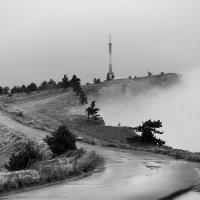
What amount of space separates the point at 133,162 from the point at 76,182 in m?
8.56

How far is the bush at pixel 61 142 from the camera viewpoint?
2884cm

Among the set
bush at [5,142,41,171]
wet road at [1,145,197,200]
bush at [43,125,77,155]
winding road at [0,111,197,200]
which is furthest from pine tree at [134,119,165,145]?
wet road at [1,145,197,200]

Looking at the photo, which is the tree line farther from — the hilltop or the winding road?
the winding road

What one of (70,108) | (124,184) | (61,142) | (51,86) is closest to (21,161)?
(61,142)

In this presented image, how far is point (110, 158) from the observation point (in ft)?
88.1

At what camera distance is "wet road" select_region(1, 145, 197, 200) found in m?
13.9

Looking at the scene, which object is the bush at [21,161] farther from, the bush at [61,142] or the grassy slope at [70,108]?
the grassy slope at [70,108]

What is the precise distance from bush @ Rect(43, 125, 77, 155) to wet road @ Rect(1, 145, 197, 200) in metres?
6.35

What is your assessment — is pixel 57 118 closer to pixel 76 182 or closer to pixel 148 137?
pixel 148 137

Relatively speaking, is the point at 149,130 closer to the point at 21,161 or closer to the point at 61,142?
the point at 61,142

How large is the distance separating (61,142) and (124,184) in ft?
44.3

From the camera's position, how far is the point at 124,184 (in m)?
16.4

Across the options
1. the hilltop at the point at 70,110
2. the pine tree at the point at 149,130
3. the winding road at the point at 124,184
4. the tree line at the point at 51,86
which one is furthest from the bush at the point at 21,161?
the tree line at the point at 51,86

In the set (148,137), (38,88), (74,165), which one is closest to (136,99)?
(38,88)
